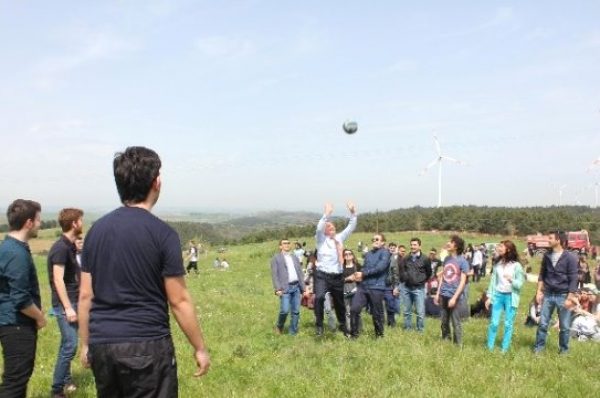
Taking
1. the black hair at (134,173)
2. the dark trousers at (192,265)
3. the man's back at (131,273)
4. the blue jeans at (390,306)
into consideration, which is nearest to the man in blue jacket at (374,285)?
the blue jeans at (390,306)

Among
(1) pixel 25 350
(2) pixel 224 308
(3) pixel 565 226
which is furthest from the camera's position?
(3) pixel 565 226

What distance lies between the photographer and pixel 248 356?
977 centimetres

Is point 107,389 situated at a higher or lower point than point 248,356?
higher

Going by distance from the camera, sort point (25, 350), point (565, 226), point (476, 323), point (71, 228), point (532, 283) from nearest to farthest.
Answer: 1. point (25, 350)
2. point (71, 228)
3. point (476, 323)
4. point (532, 283)
5. point (565, 226)

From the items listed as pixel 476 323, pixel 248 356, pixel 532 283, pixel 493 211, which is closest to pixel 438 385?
pixel 248 356

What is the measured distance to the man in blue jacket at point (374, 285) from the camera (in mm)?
11492

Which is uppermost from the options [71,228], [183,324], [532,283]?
[71,228]

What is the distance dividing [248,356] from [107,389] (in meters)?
6.14

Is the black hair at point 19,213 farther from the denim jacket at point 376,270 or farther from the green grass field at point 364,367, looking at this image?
the denim jacket at point 376,270

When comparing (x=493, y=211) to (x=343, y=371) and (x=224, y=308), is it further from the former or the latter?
(x=343, y=371)

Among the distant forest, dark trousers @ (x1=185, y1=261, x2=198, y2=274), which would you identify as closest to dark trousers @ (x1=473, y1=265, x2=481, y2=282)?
dark trousers @ (x1=185, y1=261, x2=198, y2=274)

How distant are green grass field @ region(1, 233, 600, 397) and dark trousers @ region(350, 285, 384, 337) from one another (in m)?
0.30

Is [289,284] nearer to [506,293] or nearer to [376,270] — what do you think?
[376,270]

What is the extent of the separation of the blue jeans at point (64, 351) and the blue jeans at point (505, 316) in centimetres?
757
